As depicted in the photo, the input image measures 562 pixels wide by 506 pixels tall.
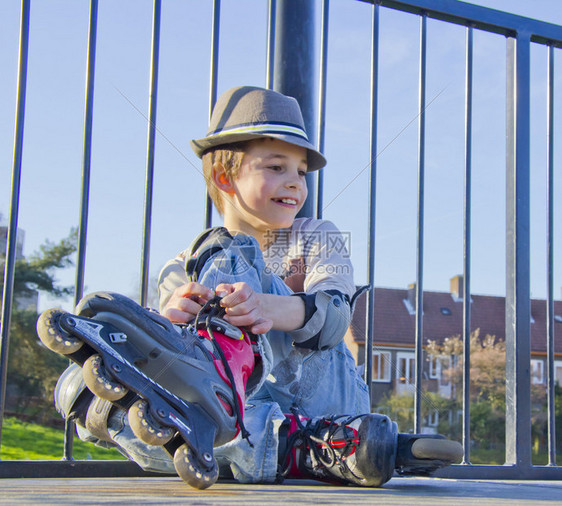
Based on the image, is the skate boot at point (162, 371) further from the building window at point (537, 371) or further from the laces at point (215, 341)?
the building window at point (537, 371)

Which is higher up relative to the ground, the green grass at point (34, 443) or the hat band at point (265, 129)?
the hat band at point (265, 129)

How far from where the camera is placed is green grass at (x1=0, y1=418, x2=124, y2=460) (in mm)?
13518

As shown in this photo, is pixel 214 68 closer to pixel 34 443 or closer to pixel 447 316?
pixel 34 443

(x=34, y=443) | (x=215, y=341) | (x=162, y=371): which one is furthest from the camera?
(x=34, y=443)

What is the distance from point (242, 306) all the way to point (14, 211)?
62 cm

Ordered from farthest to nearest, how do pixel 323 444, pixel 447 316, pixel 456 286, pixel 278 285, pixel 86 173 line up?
1. pixel 456 286
2. pixel 447 316
3. pixel 86 173
4. pixel 278 285
5. pixel 323 444

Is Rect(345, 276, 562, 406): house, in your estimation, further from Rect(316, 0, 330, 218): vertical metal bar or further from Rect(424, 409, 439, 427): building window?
Rect(316, 0, 330, 218): vertical metal bar

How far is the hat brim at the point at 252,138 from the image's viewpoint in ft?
5.18

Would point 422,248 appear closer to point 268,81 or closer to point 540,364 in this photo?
point 268,81

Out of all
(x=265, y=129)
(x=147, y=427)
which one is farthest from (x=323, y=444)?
(x=265, y=129)

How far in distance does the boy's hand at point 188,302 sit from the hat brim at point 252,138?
1.69 feet

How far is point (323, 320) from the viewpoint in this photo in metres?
1.34

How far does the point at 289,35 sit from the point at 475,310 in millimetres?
21103

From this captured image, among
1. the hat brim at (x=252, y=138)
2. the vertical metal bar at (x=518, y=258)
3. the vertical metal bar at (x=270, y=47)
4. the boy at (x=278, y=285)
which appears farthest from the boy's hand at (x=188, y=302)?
the vertical metal bar at (x=518, y=258)
